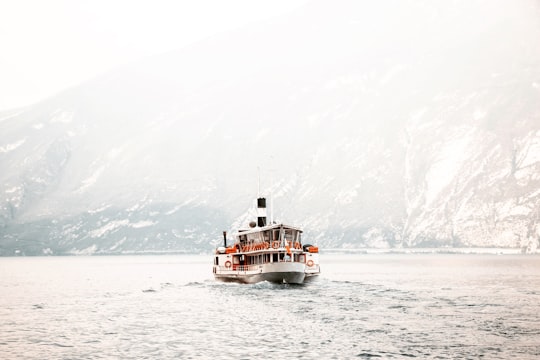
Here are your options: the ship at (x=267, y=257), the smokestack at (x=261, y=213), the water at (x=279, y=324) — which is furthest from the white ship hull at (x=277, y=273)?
the smokestack at (x=261, y=213)

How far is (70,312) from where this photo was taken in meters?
89.6

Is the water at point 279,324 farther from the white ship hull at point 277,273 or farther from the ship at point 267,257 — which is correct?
the ship at point 267,257

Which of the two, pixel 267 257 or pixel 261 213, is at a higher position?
pixel 261 213

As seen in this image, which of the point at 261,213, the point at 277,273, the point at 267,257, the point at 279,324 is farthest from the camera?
the point at 261,213

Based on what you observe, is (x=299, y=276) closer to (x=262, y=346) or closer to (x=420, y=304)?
(x=420, y=304)

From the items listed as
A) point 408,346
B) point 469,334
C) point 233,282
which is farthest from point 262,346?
point 233,282

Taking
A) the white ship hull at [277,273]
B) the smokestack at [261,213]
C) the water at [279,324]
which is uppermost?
the smokestack at [261,213]

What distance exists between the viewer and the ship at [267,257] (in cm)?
11050

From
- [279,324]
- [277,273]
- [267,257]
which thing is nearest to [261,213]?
[267,257]

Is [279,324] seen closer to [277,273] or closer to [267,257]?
[277,273]

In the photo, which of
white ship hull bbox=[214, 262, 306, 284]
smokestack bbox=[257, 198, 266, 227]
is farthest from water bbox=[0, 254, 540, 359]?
smokestack bbox=[257, 198, 266, 227]

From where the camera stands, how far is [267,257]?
11306 cm

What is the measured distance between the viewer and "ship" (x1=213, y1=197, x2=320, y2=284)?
110 meters

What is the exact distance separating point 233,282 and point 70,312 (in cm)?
4166
